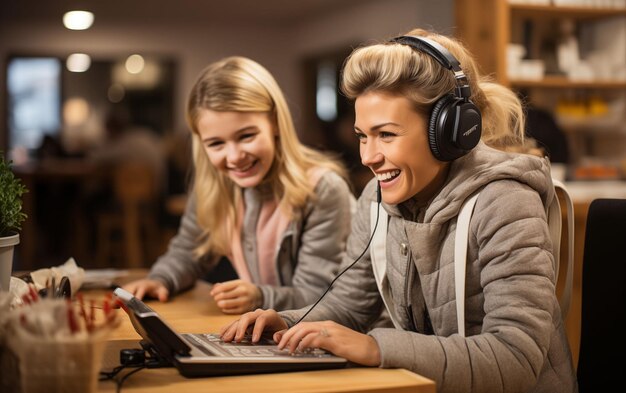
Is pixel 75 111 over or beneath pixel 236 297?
over

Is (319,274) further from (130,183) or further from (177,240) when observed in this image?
(130,183)

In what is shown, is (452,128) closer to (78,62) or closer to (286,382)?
(286,382)

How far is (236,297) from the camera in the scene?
1788 mm

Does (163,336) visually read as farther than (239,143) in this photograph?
No

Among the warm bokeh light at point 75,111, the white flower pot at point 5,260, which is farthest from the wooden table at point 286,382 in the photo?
the warm bokeh light at point 75,111

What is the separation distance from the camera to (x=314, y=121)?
34.4 ft

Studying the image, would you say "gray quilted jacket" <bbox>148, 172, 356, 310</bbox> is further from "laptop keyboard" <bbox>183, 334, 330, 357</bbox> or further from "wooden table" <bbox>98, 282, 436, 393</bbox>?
"wooden table" <bbox>98, 282, 436, 393</bbox>

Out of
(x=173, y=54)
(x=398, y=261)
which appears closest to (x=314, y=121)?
(x=173, y=54)

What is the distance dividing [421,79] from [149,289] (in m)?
0.94

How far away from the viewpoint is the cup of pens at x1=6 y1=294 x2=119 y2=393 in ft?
3.18

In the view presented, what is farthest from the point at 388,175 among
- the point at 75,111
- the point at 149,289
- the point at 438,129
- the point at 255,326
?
the point at 75,111

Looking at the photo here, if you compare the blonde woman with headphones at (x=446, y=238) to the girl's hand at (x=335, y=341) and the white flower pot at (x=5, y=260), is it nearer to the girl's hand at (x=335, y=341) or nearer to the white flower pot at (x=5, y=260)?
the girl's hand at (x=335, y=341)

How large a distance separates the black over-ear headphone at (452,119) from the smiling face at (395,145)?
0.09 ft

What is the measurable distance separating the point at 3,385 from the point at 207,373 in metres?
0.28
